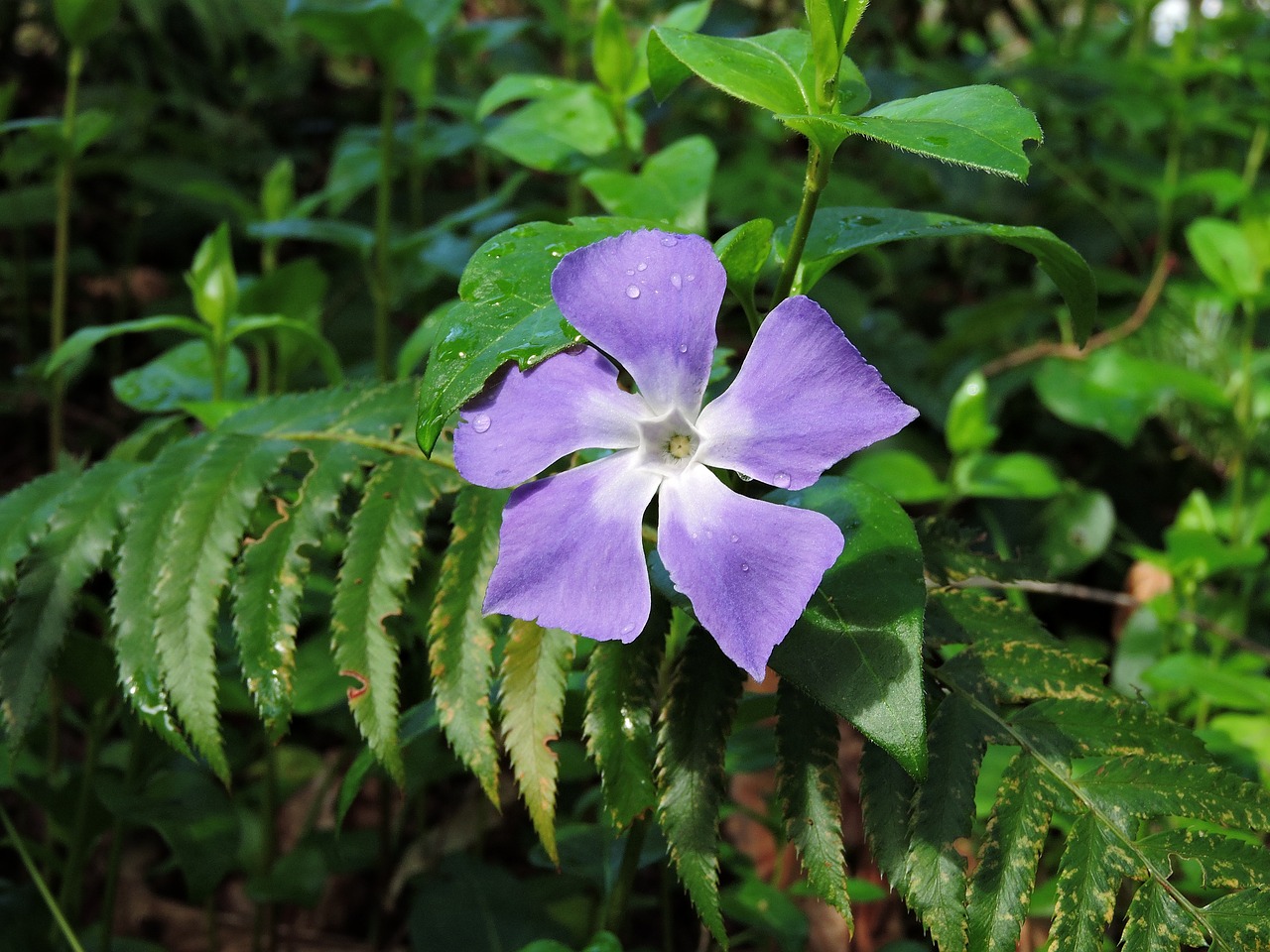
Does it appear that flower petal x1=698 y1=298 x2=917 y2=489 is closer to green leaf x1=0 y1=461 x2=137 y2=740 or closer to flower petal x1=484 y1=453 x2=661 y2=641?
flower petal x1=484 y1=453 x2=661 y2=641

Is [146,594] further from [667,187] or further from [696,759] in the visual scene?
[667,187]

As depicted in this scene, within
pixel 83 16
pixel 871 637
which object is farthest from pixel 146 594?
pixel 83 16

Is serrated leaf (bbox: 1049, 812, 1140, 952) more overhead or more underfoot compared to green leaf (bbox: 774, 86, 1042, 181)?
more underfoot

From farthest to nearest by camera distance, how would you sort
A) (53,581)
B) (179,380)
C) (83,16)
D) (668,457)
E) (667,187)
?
(83,16) < (179,380) < (667,187) < (53,581) < (668,457)

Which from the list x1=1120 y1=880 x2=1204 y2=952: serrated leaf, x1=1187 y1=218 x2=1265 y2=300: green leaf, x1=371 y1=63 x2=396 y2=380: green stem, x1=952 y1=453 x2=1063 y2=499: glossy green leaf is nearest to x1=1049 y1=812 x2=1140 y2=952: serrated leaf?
x1=1120 y1=880 x2=1204 y2=952: serrated leaf

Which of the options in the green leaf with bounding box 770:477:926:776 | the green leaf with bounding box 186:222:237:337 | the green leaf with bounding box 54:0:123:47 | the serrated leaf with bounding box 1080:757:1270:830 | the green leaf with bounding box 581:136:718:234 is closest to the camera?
the green leaf with bounding box 770:477:926:776

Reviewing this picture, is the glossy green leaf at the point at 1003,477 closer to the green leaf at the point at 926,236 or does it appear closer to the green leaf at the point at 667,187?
the green leaf at the point at 667,187

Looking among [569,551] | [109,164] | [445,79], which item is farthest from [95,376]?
[569,551]

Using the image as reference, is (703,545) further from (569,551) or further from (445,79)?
(445,79)
